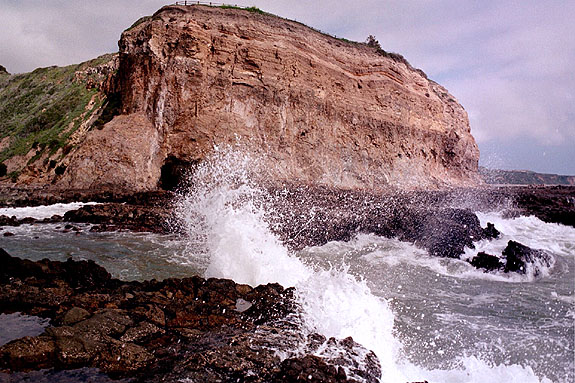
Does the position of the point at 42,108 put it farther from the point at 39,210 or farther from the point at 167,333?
the point at 167,333

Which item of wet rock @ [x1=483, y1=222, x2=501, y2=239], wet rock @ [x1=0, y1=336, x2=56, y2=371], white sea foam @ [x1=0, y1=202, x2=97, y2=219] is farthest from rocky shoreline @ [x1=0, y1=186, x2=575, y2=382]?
white sea foam @ [x1=0, y1=202, x2=97, y2=219]

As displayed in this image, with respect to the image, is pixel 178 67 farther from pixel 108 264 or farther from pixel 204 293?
pixel 204 293

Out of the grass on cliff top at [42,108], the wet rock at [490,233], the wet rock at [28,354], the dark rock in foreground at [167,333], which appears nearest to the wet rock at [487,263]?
the wet rock at [490,233]

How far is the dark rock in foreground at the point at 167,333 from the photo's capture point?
4312mm

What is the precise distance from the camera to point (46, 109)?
115 feet

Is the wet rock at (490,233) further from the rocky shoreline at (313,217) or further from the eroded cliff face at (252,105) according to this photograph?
the eroded cliff face at (252,105)

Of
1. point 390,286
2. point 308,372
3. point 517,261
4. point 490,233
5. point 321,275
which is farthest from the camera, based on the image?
point 490,233

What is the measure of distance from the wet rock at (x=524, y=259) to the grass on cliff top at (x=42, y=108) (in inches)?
1086

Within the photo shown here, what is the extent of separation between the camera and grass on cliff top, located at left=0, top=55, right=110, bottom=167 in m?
29.2

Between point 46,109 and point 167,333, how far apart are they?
37.4 m

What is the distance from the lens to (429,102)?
1464 inches

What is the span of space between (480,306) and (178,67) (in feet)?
69.7

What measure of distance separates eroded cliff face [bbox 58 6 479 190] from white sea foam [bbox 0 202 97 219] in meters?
3.36

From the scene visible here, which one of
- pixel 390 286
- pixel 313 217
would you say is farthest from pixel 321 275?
pixel 313 217
